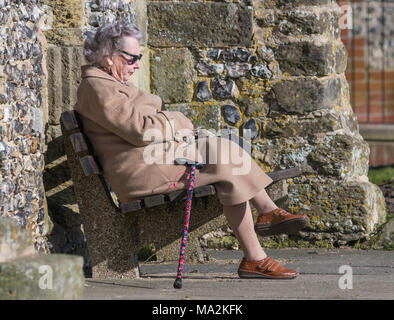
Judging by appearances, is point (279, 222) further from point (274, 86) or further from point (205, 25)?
point (205, 25)

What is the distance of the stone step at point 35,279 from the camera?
3256 millimetres

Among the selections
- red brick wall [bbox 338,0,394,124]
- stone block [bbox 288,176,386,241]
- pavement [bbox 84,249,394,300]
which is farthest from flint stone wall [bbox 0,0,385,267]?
red brick wall [bbox 338,0,394,124]

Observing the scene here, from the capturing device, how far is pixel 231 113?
5.85 meters

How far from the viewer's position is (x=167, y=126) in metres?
4.60

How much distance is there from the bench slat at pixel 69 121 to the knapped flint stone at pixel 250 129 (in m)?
1.52

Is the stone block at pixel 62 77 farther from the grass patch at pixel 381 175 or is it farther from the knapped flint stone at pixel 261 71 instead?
the grass patch at pixel 381 175

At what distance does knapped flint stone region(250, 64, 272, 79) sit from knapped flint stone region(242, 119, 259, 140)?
0.92 feet

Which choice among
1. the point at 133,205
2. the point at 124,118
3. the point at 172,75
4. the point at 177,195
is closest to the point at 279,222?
the point at 177,195

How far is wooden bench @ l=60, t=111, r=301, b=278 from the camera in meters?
4.71

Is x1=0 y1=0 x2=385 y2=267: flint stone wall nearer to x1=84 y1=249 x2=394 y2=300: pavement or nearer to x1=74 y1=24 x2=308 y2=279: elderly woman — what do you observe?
x1=84 y1=249 x2=394 y2=300: pavement

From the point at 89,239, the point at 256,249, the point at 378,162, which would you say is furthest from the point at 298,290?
the point at 378,162

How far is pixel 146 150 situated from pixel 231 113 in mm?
1387

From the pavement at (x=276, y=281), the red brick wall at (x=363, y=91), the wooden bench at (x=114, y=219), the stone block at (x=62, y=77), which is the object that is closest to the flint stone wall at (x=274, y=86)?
the pavement at (x=276, y=281)
